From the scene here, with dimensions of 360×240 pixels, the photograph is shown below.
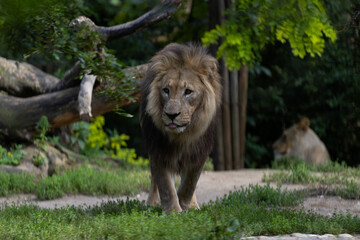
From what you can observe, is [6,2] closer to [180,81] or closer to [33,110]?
[180,81]

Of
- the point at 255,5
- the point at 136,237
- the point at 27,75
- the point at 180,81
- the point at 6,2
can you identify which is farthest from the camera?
the point at 27,75

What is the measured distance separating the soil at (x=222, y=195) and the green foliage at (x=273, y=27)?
208cm

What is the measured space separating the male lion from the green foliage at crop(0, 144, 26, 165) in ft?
12.7

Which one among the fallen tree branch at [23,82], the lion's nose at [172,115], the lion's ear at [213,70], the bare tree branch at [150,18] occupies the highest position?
the bare tree branch at [150,18]

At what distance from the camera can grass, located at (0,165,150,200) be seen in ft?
25.4

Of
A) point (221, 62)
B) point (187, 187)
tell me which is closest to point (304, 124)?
point (221, 62)

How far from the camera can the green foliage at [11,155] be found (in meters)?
9.02

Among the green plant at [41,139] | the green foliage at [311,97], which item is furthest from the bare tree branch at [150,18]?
the green foliage at [311,97]

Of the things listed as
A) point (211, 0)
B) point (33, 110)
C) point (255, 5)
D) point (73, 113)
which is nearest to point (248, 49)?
point (255, 5)

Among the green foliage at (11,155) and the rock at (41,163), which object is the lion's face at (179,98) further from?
the green foliage at (11,155)

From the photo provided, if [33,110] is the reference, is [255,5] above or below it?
above

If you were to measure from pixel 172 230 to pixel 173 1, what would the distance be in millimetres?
3779

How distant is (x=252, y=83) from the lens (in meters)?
13.8

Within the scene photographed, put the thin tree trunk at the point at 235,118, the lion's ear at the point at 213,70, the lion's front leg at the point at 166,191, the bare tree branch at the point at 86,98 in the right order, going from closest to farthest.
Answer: the lion's front leg at the point at 166,191 → the lion's ear at the point at 213,70 → the bare tree branch at the point at 86,98 → the thin tree trunk at the point at 235,118
